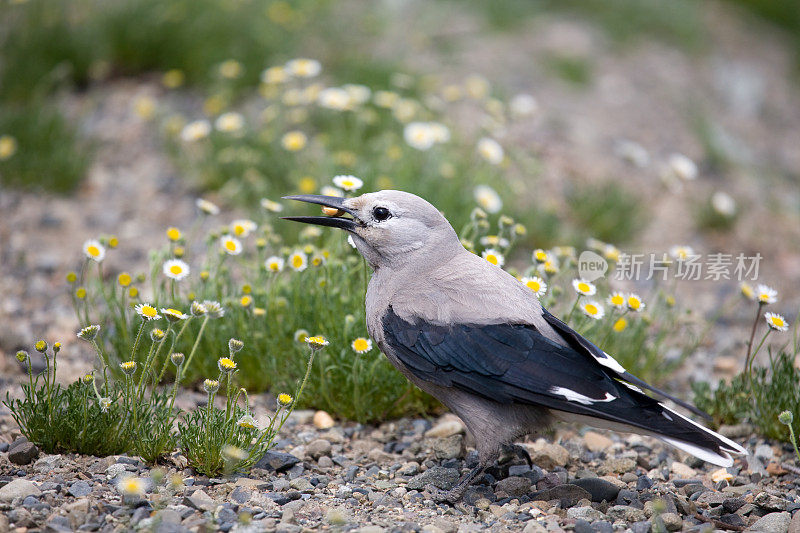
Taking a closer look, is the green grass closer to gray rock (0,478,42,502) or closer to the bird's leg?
gray rock (0,478,42,502)

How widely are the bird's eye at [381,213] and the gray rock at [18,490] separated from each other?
1.75m

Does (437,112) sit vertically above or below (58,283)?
above

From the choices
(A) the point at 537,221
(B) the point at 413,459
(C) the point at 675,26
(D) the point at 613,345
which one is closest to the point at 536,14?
(C) the point at 675,26

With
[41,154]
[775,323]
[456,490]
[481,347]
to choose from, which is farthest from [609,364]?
[41,154]

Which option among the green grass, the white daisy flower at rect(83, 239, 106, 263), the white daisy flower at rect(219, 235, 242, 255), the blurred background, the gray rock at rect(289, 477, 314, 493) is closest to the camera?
the gray rock at rect(289, 477, 314, 493)

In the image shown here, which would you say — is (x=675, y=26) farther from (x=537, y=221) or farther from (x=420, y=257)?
(x=420, y=257)

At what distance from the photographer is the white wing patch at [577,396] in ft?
10.3

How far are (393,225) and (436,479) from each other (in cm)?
114

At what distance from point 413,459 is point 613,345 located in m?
1.34

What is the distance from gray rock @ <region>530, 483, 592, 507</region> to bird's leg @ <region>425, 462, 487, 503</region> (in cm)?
26

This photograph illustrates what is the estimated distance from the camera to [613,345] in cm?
443

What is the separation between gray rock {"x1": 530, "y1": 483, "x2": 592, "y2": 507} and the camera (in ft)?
11.2

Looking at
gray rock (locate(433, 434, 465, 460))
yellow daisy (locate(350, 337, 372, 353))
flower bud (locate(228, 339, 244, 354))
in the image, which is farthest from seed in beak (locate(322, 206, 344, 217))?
gray rock (locate(433, 434, 465, 460))

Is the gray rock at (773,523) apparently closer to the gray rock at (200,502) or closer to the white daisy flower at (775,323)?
the white daisy flower at (775,323)
